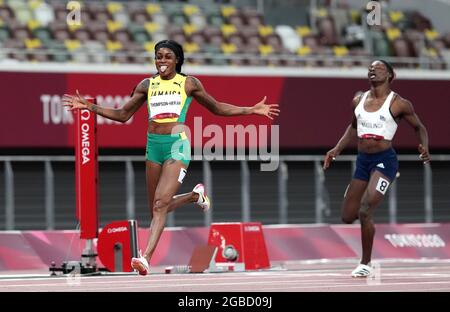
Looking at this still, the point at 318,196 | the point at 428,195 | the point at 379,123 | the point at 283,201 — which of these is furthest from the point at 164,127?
the point at 428,195

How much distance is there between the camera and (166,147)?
13.7 metres

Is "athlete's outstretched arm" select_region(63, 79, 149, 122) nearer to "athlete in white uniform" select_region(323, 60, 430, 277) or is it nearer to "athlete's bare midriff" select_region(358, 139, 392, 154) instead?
"athlete in white uniform" select_region(323, 60, 430, 277)

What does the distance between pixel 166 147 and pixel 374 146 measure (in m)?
2.87

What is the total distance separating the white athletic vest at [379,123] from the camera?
15344 millimetres

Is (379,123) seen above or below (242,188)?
above

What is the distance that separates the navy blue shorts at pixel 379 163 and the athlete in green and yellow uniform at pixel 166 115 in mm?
2140

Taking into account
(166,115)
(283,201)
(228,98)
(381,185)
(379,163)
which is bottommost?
(283,201)

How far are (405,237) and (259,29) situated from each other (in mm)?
9784

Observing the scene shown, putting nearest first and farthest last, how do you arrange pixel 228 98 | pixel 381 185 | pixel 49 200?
pixel 381 185 < pixel 49 200 < pixel 228 98

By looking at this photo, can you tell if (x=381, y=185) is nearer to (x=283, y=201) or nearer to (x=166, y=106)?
(x=166, y=106)

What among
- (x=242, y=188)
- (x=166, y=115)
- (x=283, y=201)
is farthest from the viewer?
(x=242, y=188)

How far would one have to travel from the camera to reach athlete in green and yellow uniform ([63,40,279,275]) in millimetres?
13594

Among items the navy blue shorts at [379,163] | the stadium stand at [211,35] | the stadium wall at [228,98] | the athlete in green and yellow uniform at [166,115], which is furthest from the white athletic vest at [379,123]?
A: the stadium stand at [211,35]

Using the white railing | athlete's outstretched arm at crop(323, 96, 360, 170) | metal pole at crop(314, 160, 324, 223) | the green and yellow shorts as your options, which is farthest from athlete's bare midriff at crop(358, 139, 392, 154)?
metal pole at crop(314, 160, 324, 223)
